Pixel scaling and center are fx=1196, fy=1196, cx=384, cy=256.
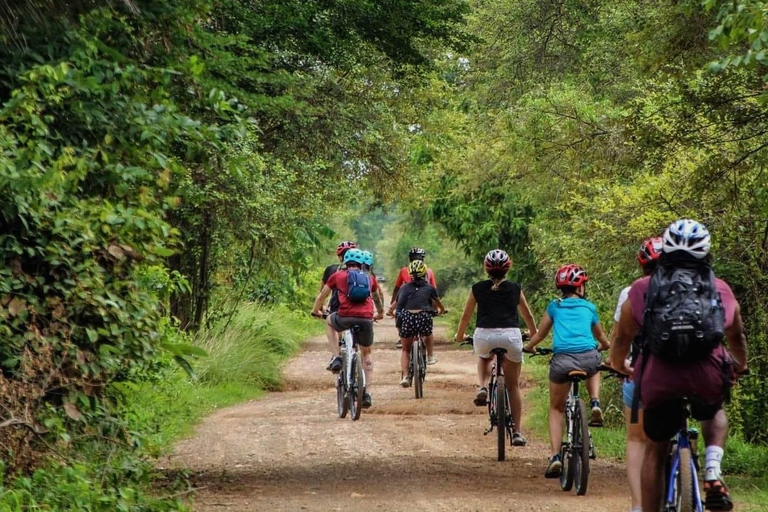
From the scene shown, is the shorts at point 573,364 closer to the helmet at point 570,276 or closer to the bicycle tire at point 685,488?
the helmet at point 570,276

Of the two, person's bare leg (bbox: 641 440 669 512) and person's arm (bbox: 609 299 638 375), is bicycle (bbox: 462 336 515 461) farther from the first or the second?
person's bare leg (bbox: 641 440 669 512)

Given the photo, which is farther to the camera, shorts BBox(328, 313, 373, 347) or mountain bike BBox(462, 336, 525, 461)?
shorts BBox(328, 313, 373, 347)

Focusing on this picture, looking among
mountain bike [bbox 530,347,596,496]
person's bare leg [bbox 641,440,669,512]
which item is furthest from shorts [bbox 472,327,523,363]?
person's bare leg [bbox 641,440,669,512]

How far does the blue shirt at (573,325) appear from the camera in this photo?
9.83 m

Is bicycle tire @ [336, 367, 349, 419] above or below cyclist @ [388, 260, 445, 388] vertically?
below

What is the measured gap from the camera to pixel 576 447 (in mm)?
9406

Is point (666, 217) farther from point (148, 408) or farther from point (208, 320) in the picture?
point (208, 320)

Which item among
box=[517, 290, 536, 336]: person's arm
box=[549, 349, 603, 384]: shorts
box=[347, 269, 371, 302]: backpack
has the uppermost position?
box=[347, 269, 371, 302]: backpack

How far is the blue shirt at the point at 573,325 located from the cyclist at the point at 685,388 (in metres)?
3.56

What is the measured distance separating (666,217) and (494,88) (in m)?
14.6

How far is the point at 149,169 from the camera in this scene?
29.5 feet

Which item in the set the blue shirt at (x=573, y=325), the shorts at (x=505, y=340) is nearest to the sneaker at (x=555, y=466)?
the blue shirt at (x=573, y=325)

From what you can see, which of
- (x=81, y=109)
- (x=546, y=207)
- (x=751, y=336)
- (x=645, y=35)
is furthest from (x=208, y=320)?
(x=81, y=109)

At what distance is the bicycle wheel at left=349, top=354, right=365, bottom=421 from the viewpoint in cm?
1445
